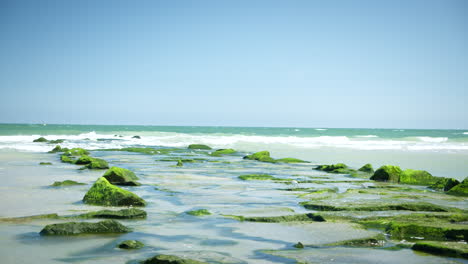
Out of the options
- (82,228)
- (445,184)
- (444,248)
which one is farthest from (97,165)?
(444,248)

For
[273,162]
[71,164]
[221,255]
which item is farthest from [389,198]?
[71,164]

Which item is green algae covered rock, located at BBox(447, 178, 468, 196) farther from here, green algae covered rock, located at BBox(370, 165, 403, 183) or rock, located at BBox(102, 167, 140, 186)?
rock, located at BBox(102, 167, 140, 186)

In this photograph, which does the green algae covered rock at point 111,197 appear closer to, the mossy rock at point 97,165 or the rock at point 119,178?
the rock at point 119,178

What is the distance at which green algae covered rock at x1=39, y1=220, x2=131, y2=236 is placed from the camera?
4957 mm

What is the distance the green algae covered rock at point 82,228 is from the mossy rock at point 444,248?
3.62 m

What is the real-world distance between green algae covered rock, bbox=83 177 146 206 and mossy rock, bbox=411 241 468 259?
4.63m

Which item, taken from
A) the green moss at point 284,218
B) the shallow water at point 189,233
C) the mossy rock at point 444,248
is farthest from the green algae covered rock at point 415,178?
the mossy rock at point 444,248

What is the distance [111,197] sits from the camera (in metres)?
7.27

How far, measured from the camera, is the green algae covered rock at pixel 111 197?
719 cm

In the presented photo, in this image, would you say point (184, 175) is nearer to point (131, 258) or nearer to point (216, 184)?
point (216, 184)

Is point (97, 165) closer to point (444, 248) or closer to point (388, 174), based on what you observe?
point (388, 174)

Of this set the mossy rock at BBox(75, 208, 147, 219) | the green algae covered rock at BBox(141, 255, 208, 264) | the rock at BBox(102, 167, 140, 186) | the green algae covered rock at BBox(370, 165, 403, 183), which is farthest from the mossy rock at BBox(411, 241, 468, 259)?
the green algae covered rock at BBox(370, 165, 403, 183)

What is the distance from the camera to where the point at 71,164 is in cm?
1577

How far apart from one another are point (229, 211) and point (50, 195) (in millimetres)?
3902
